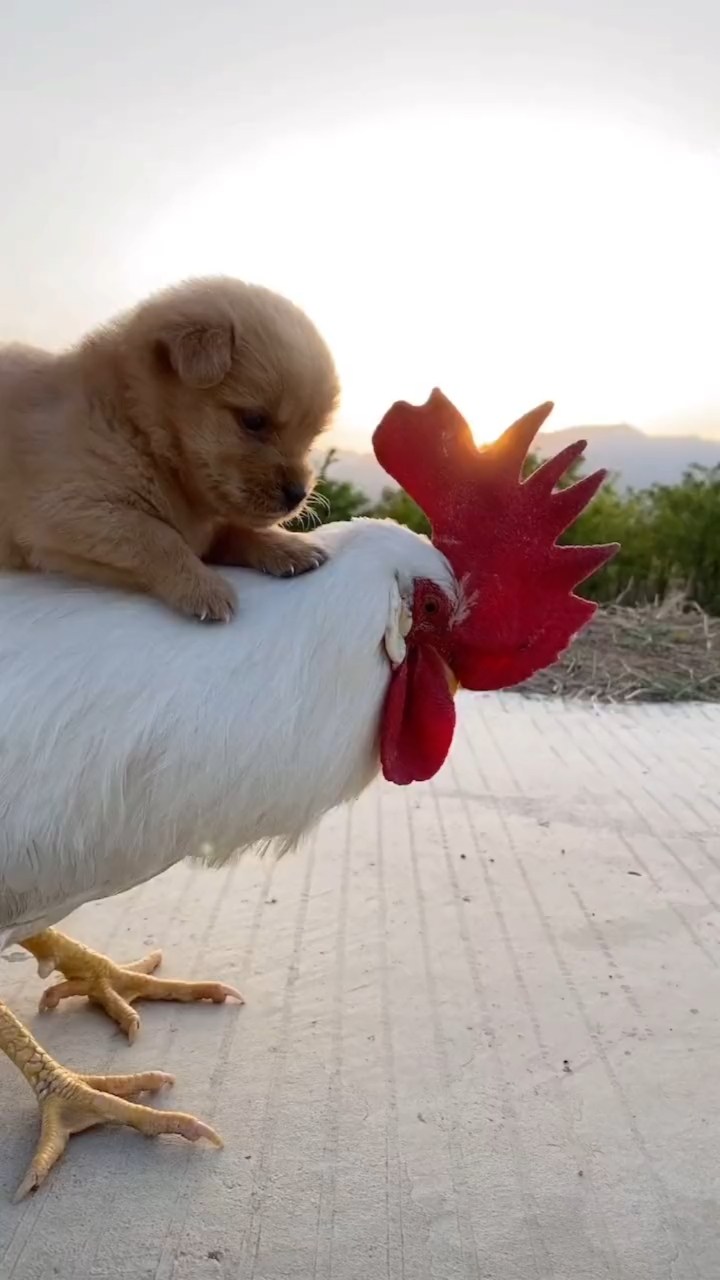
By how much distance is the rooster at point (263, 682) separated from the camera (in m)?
1.03

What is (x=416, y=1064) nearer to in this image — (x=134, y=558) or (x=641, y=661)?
(x=134, y=558)

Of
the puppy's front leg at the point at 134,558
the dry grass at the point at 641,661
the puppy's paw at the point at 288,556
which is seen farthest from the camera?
the dry grass at the point at 641,661

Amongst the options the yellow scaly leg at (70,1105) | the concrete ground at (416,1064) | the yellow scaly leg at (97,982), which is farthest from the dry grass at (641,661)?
the yellow scaly leg at (70,1105)

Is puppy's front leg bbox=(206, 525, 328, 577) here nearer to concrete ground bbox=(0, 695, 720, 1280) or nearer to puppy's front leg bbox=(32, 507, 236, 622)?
puppy's front leg bbox=(32, 507, 236, 622)

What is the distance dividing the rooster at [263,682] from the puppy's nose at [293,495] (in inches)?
3.1

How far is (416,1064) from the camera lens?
1.35m

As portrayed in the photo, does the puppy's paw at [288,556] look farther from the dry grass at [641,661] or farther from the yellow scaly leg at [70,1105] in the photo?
the dry grass at [641,661]

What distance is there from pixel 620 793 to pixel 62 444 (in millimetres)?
1789

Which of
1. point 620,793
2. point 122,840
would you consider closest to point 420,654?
point 122,840

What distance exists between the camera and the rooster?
1.03 m

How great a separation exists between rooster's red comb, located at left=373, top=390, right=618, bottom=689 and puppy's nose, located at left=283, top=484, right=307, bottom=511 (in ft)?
0.56

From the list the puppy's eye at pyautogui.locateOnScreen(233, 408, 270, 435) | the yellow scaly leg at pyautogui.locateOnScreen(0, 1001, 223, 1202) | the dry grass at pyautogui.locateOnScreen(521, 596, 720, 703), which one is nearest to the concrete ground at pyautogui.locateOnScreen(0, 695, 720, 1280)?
the yellow scaly leg at pyautogui.locateOnScreen(0, 1001, 223, 1202)

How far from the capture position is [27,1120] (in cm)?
126

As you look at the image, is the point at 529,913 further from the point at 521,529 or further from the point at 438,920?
the point at 521,529
